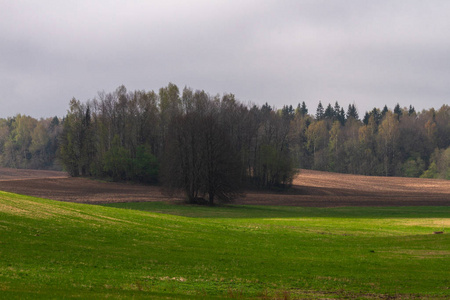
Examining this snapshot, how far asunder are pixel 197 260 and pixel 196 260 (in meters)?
0.06

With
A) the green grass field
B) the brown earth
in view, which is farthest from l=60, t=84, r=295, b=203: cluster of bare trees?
the green grass field

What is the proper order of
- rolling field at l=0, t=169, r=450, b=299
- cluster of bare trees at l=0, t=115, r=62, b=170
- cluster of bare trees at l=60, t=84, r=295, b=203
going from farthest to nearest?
1. cluster of bare trees at l=0, t=115, r=62, b=170
2. cluster of bare trees at l=60, t=84, r=295, b=203
3. rolling field at l=0, t=169, r=450, b=299

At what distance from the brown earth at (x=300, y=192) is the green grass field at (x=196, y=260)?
37.8 m

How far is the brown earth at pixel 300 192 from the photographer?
79.7 metres

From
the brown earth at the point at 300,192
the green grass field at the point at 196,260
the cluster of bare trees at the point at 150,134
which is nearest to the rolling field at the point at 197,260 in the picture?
the green grass field at the point at 196,260

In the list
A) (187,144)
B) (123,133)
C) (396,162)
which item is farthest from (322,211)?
(396,162)

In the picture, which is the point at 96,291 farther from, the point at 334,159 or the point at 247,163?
the point at 334,159

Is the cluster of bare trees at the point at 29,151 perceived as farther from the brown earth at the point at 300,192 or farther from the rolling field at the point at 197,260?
the rolling field at the point at 197,260

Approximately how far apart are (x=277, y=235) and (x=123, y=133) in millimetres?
85246

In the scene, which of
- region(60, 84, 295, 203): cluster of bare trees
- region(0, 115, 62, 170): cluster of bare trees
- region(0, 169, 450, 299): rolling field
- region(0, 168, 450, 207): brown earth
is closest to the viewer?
region(0, 169, 450, 299): rolling field

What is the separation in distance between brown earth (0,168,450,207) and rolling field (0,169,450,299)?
3784 cm

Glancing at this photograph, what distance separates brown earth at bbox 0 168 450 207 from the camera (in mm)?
79688

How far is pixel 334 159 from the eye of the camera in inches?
7392

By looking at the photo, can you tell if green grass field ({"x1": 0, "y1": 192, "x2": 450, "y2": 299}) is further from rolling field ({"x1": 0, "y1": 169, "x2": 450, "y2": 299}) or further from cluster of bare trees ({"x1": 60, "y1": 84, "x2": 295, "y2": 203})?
cluster of bare trees ({"x1": 60, "y1": 84, "x2": 295, "y2": 203})
